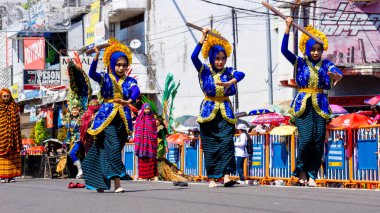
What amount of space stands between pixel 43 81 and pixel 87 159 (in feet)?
128

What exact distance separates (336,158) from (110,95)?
524 centimetres

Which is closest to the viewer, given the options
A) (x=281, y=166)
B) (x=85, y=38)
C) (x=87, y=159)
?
(x=87, y=159)

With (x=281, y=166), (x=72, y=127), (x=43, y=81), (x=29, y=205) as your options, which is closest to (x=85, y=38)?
(x=43, y=81)

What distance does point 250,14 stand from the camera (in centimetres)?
4534

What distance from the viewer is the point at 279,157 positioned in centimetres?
1886

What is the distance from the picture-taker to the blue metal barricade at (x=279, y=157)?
1851 centimetres

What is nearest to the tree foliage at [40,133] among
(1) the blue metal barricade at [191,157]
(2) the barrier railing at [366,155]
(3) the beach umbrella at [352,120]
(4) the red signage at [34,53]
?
(4) the red signage at [34,53]

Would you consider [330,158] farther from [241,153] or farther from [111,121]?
[111,121]

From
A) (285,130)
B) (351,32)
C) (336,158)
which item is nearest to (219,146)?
(336,158)

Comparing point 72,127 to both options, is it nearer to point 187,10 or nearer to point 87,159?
point 87,159

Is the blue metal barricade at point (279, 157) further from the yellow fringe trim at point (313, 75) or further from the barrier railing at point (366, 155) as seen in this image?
the yellow fringe trim at point (313, 75)

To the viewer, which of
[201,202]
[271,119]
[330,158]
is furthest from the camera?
[271,119]

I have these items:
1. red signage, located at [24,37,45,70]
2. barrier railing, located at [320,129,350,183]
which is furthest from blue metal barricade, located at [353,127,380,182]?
red signage, located at [24,37,45,70]

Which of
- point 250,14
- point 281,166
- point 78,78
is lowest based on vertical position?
point 281,166
